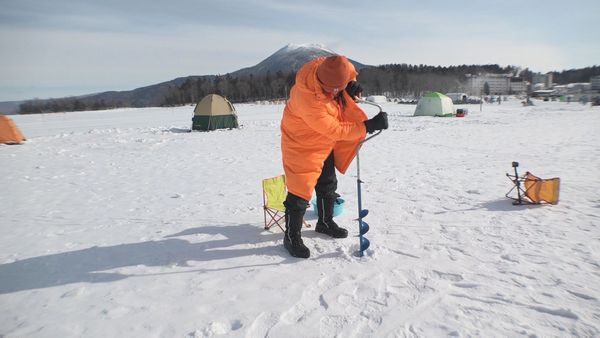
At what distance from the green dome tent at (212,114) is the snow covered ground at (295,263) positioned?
10.1m

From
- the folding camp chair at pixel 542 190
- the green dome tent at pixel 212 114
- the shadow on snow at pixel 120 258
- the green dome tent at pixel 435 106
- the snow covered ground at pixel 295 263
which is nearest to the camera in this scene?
the snow covered ground at pixel 295 263

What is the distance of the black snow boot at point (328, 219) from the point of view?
150 inches

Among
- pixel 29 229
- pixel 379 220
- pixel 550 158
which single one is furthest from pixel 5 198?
pixel 550 158

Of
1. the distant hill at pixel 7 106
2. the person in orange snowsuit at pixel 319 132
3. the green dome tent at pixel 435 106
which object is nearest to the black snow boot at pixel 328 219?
the person in orange snowsuit at pixel 319 132

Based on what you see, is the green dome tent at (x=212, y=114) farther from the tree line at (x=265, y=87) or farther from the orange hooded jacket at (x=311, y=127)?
the tree line at (x=265, y=87)

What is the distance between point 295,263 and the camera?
3.30 metres

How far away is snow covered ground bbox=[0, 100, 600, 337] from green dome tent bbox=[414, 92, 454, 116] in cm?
1764

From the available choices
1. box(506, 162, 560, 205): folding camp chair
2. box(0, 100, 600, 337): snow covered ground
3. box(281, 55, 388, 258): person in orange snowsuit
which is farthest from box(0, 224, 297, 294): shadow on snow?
box(506, 162, 560, 205): folding camp chair

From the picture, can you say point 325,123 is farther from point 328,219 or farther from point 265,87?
point 265,87

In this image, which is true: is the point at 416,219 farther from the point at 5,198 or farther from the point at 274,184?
the point at 5,198

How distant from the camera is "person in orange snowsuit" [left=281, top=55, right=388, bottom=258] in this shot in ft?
9.80

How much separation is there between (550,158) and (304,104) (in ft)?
26.1

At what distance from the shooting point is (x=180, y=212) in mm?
4895

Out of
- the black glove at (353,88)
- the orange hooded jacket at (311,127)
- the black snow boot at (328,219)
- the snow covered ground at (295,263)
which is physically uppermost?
the black glove at (353,88)
